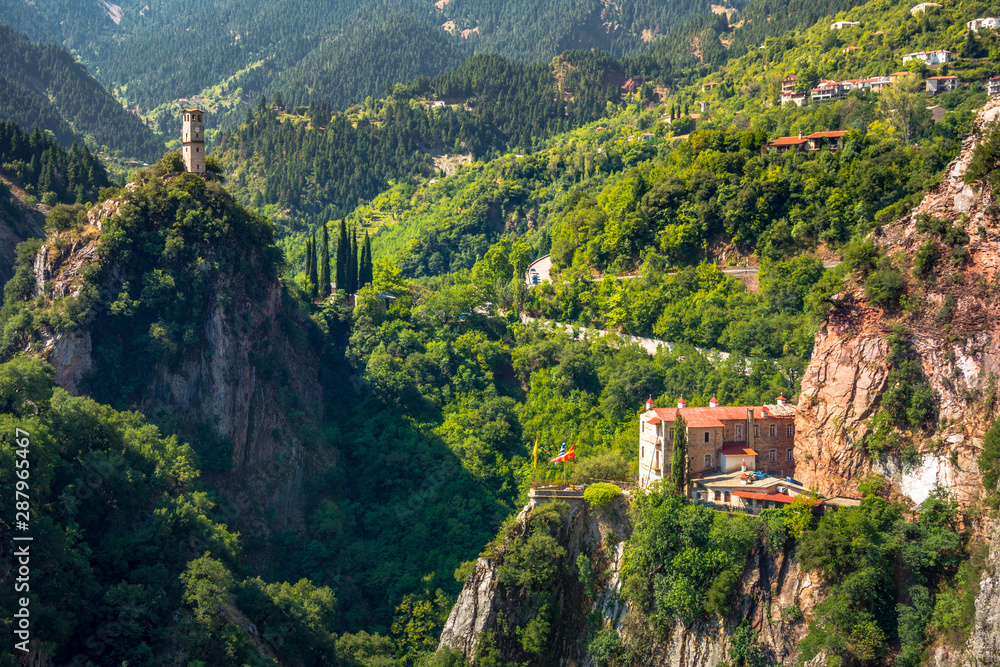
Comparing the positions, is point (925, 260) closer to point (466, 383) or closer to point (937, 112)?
point (466, 383)

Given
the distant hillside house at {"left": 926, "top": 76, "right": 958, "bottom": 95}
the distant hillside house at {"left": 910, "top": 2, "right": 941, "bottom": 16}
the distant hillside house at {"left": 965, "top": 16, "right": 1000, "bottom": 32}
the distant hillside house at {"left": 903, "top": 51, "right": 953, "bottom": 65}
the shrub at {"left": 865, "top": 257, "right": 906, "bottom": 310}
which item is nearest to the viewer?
the shrub at {"left": 865, "top": 257, "right": 906, "bottom": 310}

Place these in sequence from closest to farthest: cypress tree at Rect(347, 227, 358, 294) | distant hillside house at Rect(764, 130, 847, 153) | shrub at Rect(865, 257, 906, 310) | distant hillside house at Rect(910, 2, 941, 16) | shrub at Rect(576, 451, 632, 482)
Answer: shrub at Rect(865, 257, 906, 310), shrub at Rect(576, 451, 632, 482), distant hillside house at Rect(764, 130, 847, 153), cypress tree at Rect(347, 227, 358, 294), distant hillside house at Rect(910, 2, 941, 16)

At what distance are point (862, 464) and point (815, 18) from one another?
114 metres

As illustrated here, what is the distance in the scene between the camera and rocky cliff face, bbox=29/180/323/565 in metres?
67.1

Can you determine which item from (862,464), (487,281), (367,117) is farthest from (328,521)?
(367,117)

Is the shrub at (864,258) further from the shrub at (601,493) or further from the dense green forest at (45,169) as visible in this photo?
the dense green forest at (45,169)

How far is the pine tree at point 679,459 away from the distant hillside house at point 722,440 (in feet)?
2.80

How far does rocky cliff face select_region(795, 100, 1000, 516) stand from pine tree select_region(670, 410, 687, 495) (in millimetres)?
5994

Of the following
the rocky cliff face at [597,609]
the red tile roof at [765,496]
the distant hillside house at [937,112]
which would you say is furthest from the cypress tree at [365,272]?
the distant hillside house at [937,112]

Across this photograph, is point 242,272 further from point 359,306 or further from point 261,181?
point 261,181

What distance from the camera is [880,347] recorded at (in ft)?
161

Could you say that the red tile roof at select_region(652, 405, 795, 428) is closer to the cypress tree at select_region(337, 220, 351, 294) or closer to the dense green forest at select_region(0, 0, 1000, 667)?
the dense green forest at select_region(0, 0, 1000, 667)

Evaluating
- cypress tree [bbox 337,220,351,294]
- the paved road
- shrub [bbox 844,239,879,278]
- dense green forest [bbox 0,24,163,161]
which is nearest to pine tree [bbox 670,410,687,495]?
shrub [bbox 844,239,879,278]

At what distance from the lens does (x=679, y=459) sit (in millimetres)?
49094
